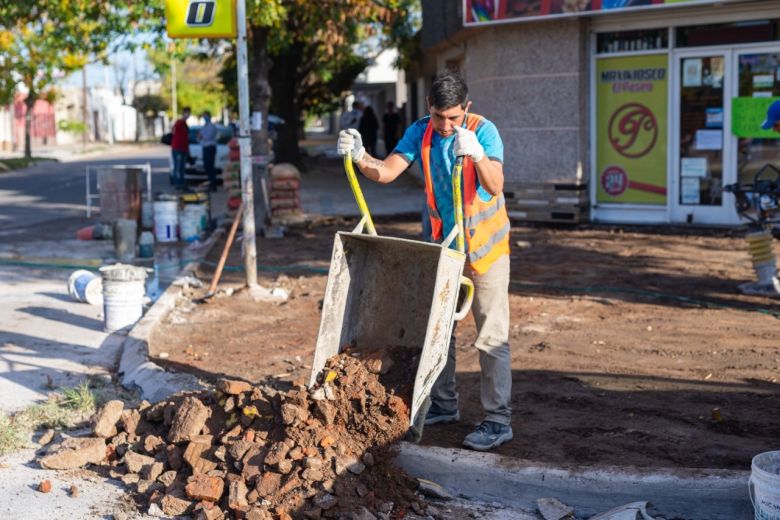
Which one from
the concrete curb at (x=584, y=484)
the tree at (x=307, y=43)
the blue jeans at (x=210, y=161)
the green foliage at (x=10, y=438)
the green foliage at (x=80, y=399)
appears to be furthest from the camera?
the blue jeans at (x=210, y=161)

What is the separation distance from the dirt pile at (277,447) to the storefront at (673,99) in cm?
988

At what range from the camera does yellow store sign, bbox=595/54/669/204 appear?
1466 centimetres

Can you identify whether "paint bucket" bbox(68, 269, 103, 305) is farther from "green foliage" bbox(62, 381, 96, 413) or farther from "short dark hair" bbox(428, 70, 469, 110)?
"short dark hair" bbox(428, 70, 469, 110)

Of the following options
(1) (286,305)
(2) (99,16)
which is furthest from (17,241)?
(1) (286,305)

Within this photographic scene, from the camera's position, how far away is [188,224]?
14.6 m

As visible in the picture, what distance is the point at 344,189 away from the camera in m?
23.2

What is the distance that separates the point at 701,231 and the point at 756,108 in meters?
1.78

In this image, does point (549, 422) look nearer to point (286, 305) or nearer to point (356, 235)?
point (356, 235)

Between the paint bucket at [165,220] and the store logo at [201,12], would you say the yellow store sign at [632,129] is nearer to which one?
the paint bucket at [165,220]

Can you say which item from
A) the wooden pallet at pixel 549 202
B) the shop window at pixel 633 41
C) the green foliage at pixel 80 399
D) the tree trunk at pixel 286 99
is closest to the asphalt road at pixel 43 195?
the tree trunk at pixel 286 99

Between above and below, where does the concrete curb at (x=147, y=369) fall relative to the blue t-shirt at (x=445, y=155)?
below

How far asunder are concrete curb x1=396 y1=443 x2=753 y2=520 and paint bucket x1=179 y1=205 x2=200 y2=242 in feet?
32.6

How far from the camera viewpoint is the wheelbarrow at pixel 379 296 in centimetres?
530

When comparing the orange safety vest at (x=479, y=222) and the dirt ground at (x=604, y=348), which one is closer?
the orange safety vest at (x=479, y=222)
